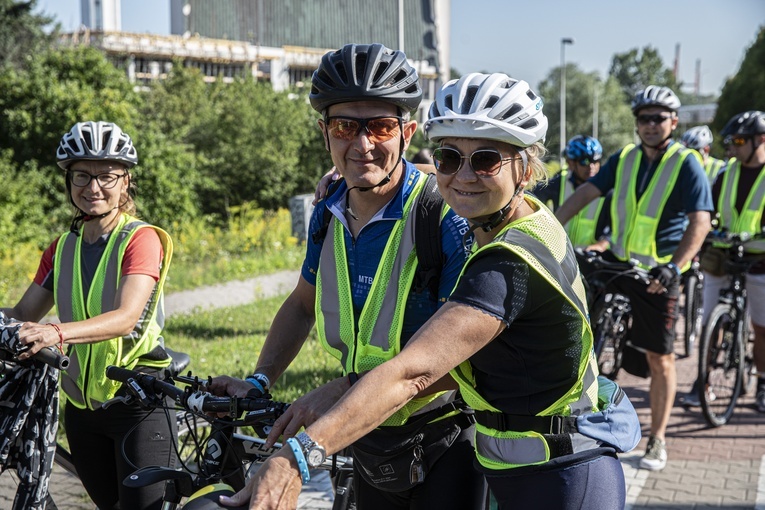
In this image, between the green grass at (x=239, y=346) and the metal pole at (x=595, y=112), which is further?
the metal pole at (x=595, y=112)

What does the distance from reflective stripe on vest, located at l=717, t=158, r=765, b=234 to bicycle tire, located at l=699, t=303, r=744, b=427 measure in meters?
0.83

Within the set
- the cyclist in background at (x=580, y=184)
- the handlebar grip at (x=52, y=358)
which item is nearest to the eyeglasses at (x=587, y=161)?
the cyclist in background at (x=580, y=184)

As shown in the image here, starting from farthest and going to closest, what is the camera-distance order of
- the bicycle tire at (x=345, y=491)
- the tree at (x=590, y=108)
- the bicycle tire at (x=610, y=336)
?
the tree at (x=590, y=108), the bicycle tire at (x=610, y=336), the bicycle tire at (x=345, y=491)

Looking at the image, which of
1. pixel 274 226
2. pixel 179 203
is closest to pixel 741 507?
pixel 274 226

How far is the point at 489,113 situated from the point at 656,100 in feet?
13.0

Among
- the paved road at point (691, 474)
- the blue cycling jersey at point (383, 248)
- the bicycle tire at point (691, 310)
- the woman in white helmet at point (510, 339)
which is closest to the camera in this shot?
the woman in white helmet at point (510, 339)

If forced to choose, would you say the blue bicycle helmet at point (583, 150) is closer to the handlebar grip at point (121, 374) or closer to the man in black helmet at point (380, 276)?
the man in black helmet at point (380, 276)

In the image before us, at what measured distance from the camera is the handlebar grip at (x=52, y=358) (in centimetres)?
331

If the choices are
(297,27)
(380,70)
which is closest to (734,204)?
(380,70)

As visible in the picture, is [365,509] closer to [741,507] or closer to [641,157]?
[741,507]

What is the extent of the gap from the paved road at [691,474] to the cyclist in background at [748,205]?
0.43m

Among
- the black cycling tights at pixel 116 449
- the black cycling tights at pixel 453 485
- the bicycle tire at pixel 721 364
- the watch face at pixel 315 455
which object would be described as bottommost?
the bicycle tire at pixel 721 364

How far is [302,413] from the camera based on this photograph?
225 cm

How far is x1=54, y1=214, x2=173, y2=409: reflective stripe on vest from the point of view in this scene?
3686 mm
